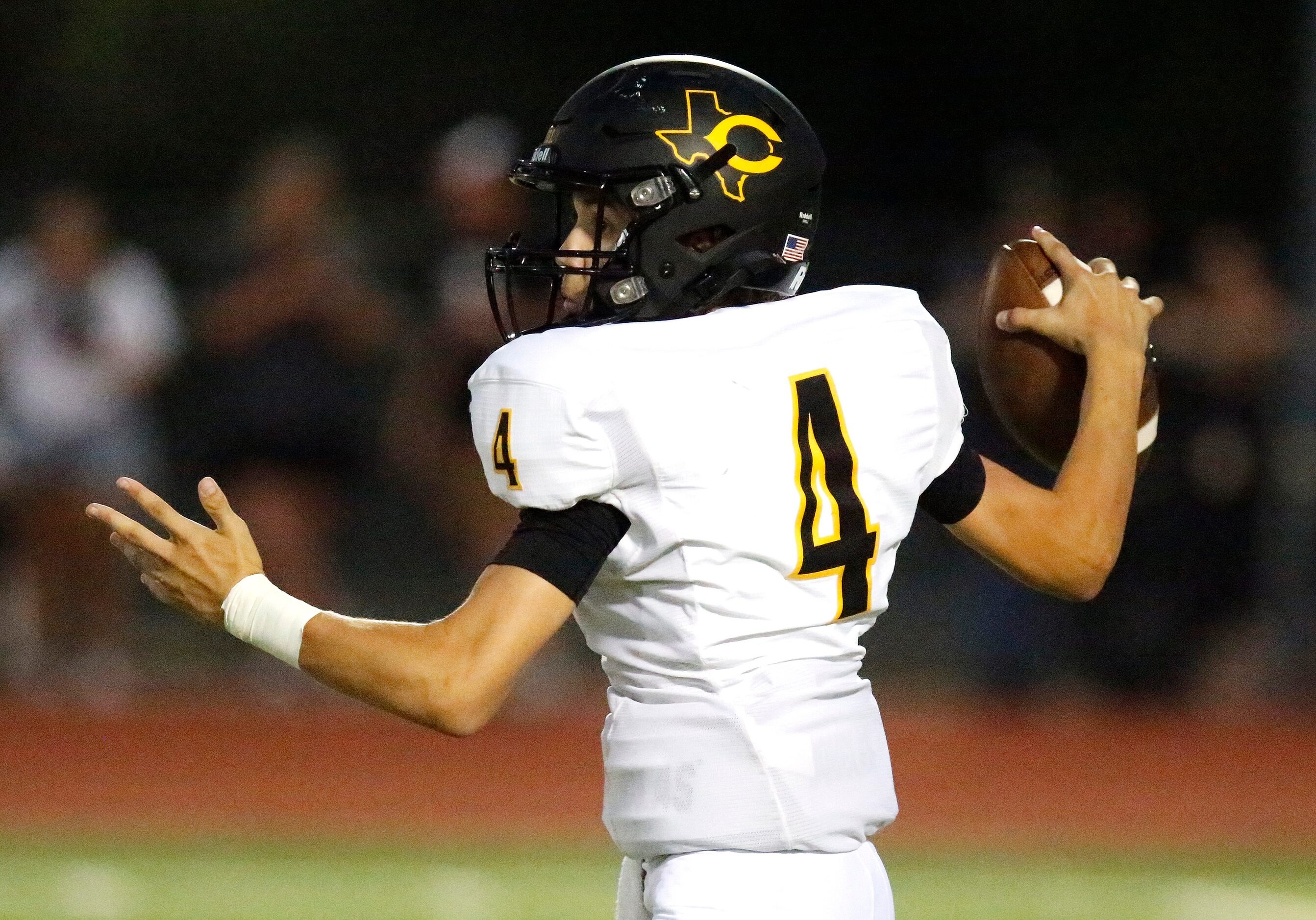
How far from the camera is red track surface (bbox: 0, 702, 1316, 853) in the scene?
5758 millimetres

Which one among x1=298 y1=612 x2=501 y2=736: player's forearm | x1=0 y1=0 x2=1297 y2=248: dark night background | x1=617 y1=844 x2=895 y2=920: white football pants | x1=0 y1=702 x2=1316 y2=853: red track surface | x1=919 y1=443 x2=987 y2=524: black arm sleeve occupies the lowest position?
x1=617 y1=844 x2=895 y2=920: white football pants

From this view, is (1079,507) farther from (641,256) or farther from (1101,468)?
(641,256)

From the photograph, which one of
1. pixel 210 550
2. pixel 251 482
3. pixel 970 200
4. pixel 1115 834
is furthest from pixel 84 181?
pixel 210 550

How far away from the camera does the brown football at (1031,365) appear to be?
2.65 metres

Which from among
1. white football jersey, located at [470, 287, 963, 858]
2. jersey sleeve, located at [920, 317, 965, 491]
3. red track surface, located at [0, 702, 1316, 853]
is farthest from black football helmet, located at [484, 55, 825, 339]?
red track surface, located at [0, 702, 1316, 853]

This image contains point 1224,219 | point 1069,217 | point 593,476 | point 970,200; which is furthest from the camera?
point 970,200

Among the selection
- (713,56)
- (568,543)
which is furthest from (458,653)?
(713,56)

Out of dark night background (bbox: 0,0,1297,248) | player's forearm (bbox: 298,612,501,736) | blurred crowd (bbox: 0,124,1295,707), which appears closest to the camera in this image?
player's forearm (bbox: 298,612,501,736)

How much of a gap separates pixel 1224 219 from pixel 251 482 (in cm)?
478

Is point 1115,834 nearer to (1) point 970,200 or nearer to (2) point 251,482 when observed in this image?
(2) point 251,482

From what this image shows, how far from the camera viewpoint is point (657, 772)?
2148mm

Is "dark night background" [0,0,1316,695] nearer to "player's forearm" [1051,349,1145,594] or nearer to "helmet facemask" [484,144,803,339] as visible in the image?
"player's forearm" [1051,349,1145,594]

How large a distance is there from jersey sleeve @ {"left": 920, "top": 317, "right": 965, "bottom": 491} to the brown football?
305mm

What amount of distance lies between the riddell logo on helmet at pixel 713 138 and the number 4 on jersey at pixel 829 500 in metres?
0.32
